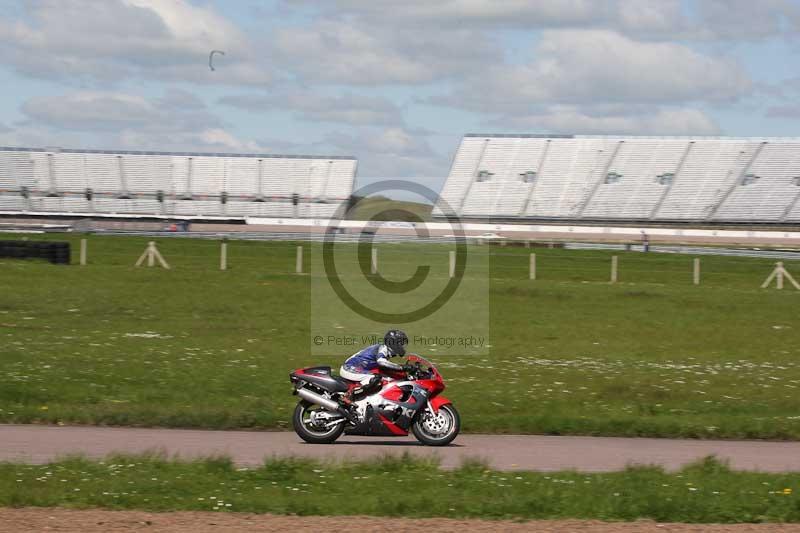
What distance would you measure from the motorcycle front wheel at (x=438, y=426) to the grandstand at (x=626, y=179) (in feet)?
261

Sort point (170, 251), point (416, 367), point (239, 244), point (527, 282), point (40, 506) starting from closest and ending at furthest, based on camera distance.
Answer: point (40, 506) → point (416, 367) → point (527, 282) → point (170, 251) → point (239, 244)

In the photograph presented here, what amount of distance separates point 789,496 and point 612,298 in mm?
20467

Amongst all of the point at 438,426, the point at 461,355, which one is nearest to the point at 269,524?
the point at 438,426

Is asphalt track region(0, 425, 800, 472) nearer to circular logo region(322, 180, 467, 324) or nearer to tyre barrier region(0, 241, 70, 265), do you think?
circular logo region(322, 180, 467, 324)

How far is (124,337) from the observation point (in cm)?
1989

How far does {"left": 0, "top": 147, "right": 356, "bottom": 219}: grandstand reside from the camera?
310 ft

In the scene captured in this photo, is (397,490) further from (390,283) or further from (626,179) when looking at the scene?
(626,179)

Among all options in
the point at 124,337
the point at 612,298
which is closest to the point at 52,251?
the point at 124,337

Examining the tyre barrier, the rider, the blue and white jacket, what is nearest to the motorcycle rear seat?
the rider

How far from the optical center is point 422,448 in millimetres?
12539

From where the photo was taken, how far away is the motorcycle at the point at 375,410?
1258 centimetres

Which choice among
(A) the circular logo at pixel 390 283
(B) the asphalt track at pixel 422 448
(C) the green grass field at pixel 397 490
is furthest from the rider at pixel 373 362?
(A) the circular logo at pixel 390 283

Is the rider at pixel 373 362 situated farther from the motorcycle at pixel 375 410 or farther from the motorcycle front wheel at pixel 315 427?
the motorcycle front wheel at pixel 315 427

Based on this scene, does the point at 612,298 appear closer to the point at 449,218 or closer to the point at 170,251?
the point at 170,251
